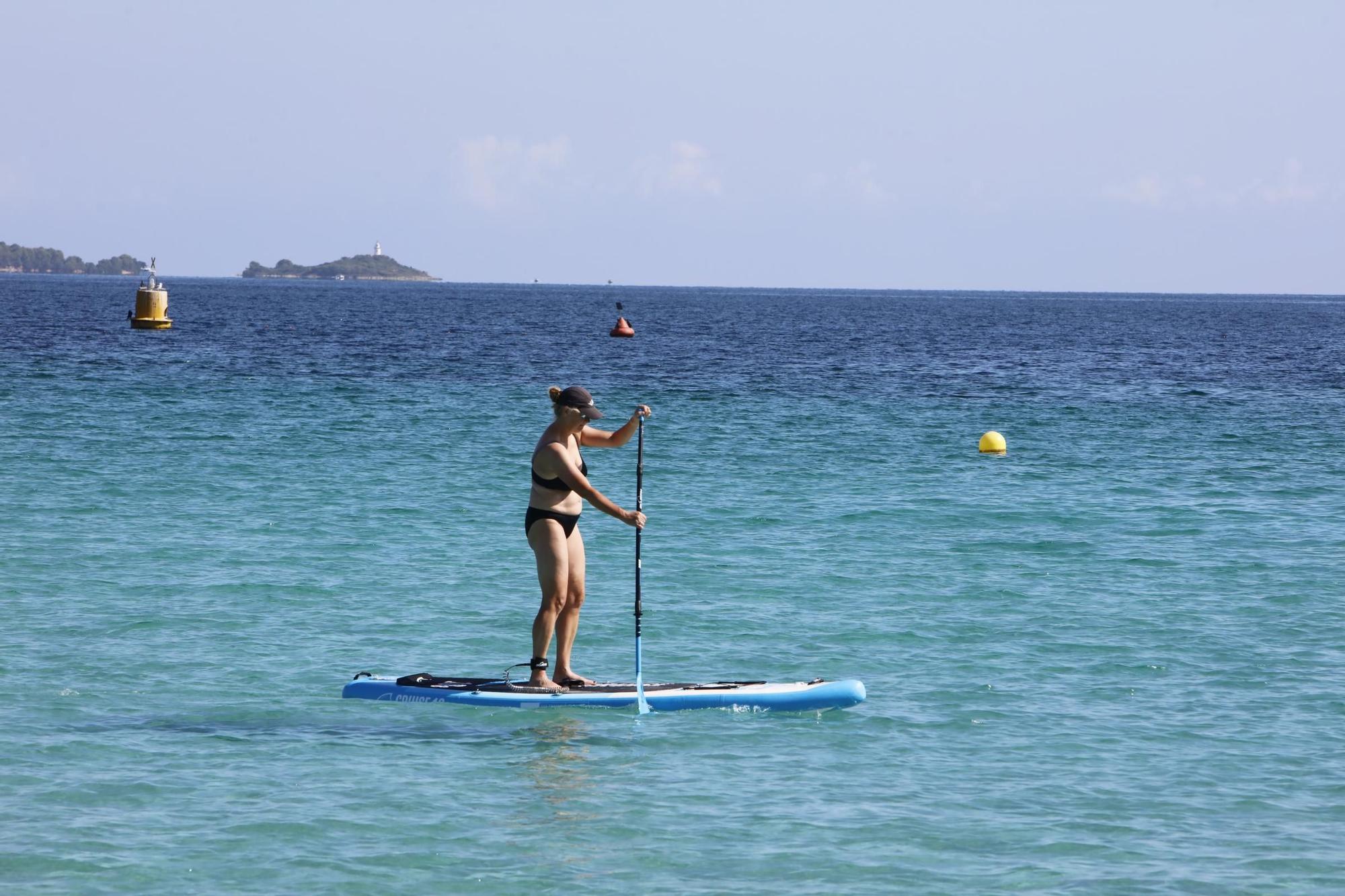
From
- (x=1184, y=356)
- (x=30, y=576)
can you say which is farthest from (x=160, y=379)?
(x=1184, y=356)

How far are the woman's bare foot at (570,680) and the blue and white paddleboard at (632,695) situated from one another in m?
0.04

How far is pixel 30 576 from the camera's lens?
1628 centimetres

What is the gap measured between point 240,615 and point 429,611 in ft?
5.88

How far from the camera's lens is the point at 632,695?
11.3 metres

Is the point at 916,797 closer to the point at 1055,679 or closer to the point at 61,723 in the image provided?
the point at 1055,679

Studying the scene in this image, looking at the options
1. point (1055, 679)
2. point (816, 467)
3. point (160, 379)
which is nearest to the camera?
point (1055, 679)

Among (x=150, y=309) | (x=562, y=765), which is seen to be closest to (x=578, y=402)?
(x=562, y=765)

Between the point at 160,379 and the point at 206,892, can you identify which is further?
the point at 160,379

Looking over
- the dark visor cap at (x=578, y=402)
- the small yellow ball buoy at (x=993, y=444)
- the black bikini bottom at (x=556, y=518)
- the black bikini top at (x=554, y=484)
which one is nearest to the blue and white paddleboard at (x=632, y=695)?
the black bikini bottom at (x=556, y=518)

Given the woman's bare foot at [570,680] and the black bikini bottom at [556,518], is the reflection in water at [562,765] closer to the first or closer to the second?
the woman's bare foot at [570,680]

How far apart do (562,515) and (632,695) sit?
4.67 feet

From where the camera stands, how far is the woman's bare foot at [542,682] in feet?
37.4

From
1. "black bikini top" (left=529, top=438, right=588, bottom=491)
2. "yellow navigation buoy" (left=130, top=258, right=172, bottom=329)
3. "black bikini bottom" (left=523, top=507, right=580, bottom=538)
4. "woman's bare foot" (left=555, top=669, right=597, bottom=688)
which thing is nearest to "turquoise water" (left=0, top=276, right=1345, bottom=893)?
"woman's bare foot" (left=555, top=669, right=597, bottom=688)

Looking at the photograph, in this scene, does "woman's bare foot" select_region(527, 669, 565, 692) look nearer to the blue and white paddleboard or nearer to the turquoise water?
the blue and white paddleboard
